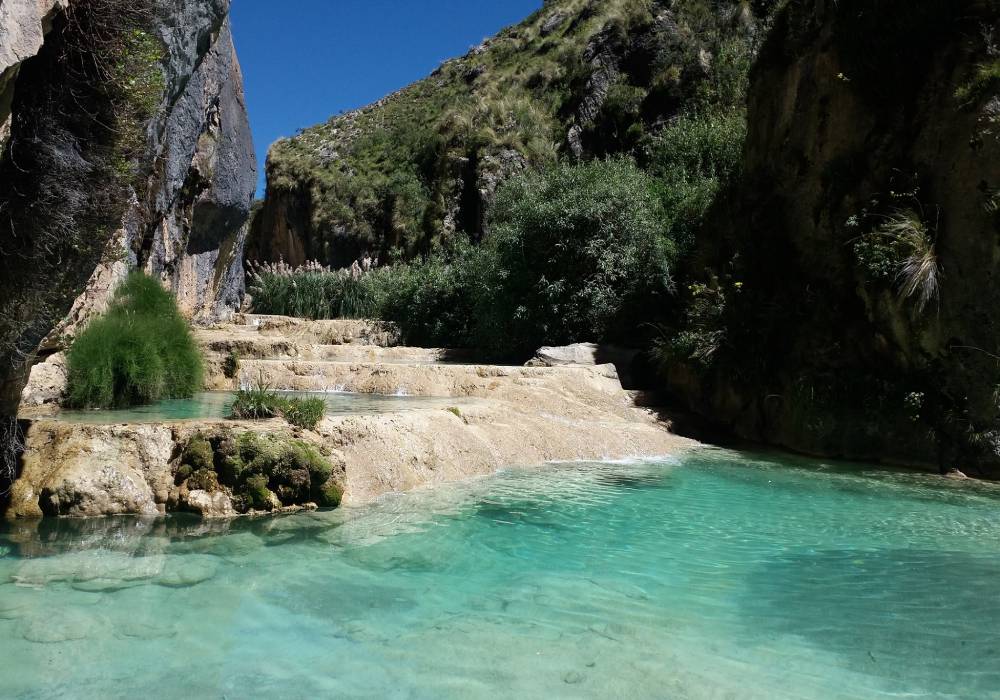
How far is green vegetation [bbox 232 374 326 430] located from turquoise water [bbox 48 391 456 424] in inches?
19.6

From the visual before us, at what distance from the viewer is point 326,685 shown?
123 inches

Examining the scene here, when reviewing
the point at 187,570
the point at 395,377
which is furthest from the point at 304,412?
the point at 395,377

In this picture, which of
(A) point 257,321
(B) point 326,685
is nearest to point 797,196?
(B) point 326,685

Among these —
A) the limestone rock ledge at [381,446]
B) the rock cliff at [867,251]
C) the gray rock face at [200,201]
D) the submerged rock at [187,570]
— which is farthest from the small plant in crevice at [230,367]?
the rock cliff at [867,251]

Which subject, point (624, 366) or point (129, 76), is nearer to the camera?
point (129, 76)

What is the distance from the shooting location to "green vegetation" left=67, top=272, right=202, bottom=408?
7.93m

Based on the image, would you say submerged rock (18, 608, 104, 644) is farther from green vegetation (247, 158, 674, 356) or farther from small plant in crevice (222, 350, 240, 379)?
green vegetation (247, 158, 674, 356)

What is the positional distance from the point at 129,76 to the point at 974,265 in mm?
8848

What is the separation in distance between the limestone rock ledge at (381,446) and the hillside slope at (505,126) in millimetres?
16614

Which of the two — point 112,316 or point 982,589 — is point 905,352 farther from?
point 112,316

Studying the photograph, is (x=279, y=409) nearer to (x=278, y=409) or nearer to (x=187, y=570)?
(x=278, y=409)

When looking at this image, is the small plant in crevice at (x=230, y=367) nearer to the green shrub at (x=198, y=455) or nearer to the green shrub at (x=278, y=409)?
the green shrub at (x=278, y=409)

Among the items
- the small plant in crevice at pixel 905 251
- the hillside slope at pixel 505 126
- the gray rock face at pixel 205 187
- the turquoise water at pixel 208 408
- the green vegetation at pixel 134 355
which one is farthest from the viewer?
the hillside slope at pixel 505 126

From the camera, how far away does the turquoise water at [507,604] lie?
3.23 m
